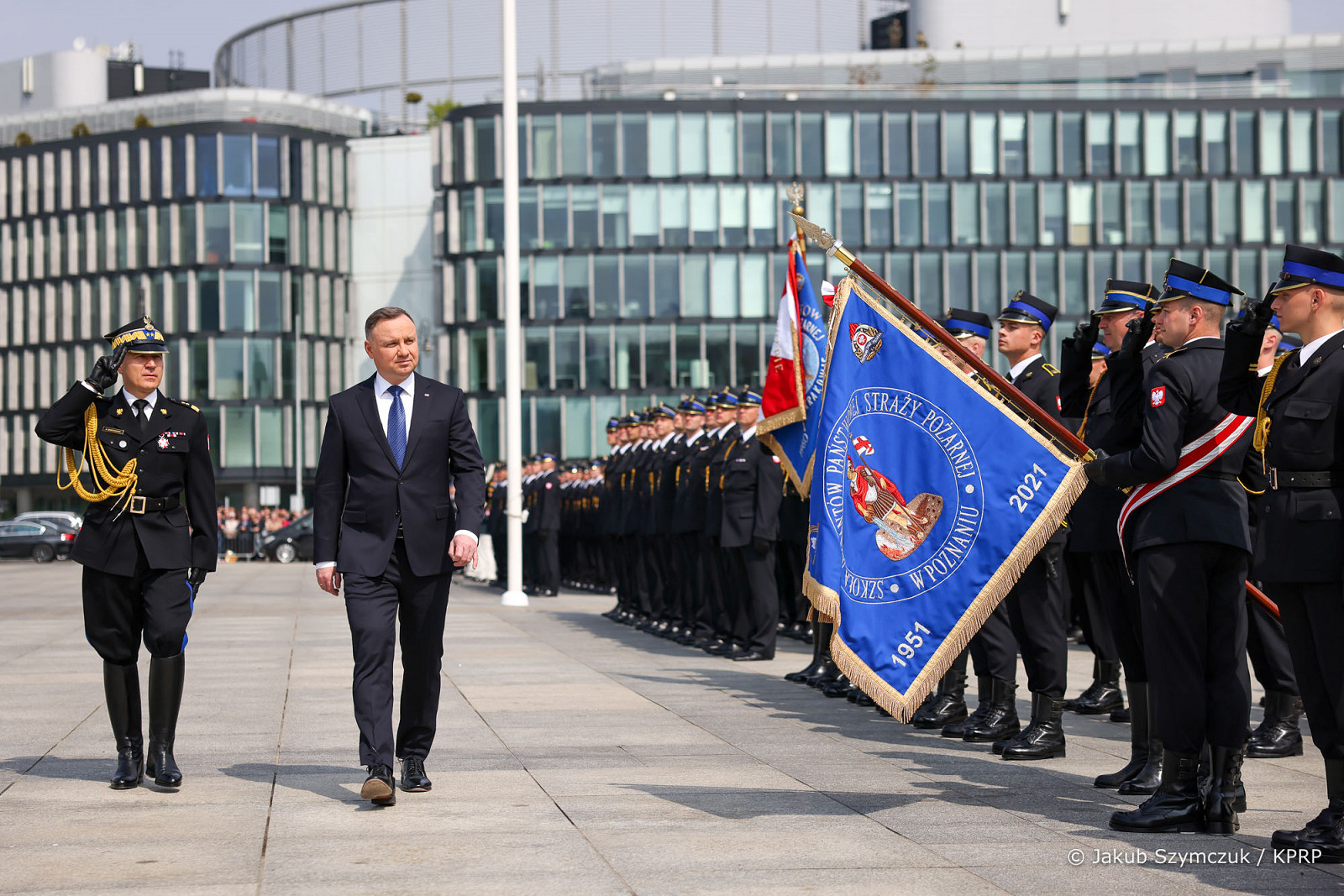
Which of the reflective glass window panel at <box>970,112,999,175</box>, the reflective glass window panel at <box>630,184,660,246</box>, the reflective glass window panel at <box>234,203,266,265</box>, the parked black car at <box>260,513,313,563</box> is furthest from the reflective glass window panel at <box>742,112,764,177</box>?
the reflective glass window panel at <box>234,203,266,265</box>

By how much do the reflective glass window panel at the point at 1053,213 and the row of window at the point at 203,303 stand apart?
30.3 meters

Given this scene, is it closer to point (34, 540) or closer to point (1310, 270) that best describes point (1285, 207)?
point (34, 540)

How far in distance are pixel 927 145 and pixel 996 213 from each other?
367 centimetres

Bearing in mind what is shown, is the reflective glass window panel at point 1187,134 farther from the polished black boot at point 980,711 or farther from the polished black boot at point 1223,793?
the polished black boot at point 1223,793

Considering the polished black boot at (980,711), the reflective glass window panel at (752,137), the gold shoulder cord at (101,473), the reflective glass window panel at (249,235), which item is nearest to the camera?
the gold shoulder cord at (101,473)

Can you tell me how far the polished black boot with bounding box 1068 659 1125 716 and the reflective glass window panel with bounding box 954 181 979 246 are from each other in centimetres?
5331

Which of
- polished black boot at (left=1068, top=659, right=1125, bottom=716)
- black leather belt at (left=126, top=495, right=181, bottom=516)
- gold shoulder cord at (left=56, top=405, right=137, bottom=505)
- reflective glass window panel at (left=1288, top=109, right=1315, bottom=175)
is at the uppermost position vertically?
reflective glass window panel at (left=1288, top=109, right=1315, bottom=175)

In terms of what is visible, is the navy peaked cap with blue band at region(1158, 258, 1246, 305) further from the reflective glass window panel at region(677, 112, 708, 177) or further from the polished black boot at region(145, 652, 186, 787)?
the reflective glass window panel at region(677, 112, 708, 177)

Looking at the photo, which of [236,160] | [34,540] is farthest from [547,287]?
[34,540]

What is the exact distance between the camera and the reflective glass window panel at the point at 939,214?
205 feet

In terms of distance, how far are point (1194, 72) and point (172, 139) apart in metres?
42.6

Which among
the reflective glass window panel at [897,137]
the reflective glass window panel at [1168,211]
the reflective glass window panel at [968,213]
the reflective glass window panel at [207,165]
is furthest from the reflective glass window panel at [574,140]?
the reflective glass window panel at [1168,211]

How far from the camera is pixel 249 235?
231 feet

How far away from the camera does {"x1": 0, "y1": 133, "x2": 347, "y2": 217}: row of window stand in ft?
229
